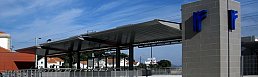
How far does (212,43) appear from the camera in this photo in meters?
15.3

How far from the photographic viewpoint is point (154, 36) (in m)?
37.9

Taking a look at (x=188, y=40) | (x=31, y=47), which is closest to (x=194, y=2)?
(x=188, y=40)

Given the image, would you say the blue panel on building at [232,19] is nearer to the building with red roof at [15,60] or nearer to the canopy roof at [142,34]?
the canopy roof at [142,34]

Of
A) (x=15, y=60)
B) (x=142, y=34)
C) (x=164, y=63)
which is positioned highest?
(x=142, y=34)

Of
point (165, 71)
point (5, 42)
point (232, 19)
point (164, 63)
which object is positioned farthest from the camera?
point (164, 63)

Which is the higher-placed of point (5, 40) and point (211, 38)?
point (5, 40)

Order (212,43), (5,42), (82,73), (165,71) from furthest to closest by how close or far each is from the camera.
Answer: (5,42) → (165,71) → (82,73) → (212,43)

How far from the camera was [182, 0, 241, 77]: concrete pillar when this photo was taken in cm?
1511

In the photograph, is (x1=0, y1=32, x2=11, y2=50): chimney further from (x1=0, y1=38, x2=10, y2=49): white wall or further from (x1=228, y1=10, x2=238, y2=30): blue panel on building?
(x1=228, y1=10, x2=238, y2=30): blue panel on building

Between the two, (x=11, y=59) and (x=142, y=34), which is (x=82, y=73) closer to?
(x=142, y=34)

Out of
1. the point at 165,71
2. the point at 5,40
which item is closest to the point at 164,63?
the point at 5,40

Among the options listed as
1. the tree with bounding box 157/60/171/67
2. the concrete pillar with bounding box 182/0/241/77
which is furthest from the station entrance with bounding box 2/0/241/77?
the tree with bounding box 157/60/171/67

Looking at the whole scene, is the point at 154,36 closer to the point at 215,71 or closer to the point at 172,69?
the point at 172,69

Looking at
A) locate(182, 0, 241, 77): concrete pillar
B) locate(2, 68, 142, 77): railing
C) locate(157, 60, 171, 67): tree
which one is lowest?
locate(157, 60, 171, 67): tree
